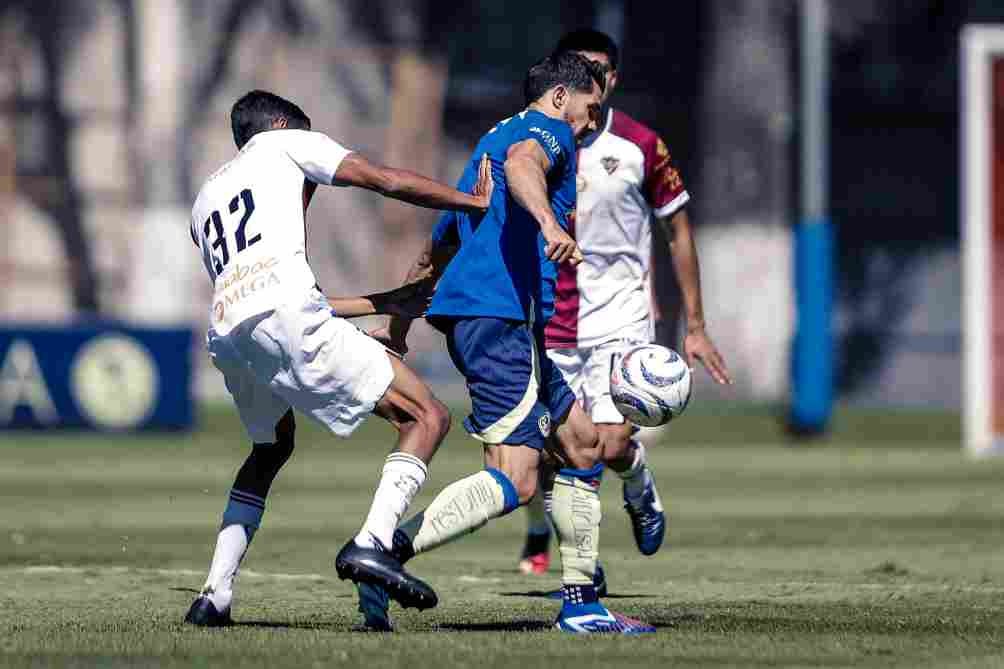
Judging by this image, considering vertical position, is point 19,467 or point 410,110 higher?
point 410,110

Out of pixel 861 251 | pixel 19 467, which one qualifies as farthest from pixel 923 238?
pixel 19 467

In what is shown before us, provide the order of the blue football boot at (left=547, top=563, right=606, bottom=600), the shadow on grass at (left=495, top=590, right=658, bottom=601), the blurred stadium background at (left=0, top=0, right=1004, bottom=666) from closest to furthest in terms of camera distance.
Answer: the blue football boot at (left=547, top=563, right=606, bottom=600)
the shadow on grass at (left=495, top=590, right=658, bottom=601)
the blurred stadium background at (left=0, top=0, right=1004, bottom=666)

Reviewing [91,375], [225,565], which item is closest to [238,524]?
[225,565]

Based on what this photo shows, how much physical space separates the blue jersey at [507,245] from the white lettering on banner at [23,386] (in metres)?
14.5

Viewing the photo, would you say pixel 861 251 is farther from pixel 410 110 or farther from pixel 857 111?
pixel 410 110

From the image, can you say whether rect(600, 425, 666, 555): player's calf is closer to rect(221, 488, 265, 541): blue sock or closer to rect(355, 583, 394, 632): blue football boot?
rect(221, 488, 265, 541): blue sock

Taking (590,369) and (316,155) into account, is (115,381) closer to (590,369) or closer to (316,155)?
(590,369)

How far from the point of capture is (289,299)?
7527mm

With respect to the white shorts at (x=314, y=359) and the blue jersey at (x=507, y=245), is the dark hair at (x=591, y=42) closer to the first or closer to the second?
the blue jersey at (x=507, y=245)

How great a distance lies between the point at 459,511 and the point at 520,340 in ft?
2.15

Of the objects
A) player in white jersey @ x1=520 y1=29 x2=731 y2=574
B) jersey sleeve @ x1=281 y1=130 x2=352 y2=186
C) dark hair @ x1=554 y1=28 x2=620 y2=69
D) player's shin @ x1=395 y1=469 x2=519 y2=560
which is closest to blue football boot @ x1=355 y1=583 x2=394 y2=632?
player's shin @ x1=395 y1=469 x2=519 y2=560

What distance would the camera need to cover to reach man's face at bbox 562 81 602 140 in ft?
26.2

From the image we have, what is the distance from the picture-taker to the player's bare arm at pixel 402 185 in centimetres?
748

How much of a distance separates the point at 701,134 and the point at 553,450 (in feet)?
81.1
